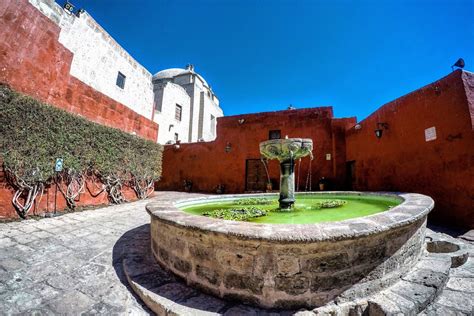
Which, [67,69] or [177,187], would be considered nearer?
[67,69]

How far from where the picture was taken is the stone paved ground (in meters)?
1.88

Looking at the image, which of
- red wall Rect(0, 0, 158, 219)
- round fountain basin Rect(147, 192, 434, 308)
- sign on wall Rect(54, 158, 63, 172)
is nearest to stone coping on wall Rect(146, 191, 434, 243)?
round fountain basin Rect(147, 192, 434, 308)

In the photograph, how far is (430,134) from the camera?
17.8 ft

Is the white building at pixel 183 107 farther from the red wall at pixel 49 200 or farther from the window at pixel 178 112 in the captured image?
the red wall at pixel 49 200

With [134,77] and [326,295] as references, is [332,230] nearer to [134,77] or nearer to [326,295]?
[326,295]

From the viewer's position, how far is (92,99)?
23.2 feet

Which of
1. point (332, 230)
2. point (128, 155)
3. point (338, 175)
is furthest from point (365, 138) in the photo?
point (128, 155)

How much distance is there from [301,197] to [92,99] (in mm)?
7370

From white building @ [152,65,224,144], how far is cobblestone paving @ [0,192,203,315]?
1261 cm

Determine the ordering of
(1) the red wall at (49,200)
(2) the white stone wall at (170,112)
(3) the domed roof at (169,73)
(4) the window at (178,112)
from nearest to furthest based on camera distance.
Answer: (1) the red wall at (49,200) < (2) the white stone wall at (170,112) < (4) the window at (178,112) < (3) the domed roof at (169,73)

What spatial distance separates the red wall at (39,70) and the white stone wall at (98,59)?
72.7 inches

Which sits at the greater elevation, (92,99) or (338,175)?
(92,99)

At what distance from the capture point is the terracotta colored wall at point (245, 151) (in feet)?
33.8

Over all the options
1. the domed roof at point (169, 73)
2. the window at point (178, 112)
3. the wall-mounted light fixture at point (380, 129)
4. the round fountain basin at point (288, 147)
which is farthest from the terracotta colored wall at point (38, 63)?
the domed roof at point (169, 73)
